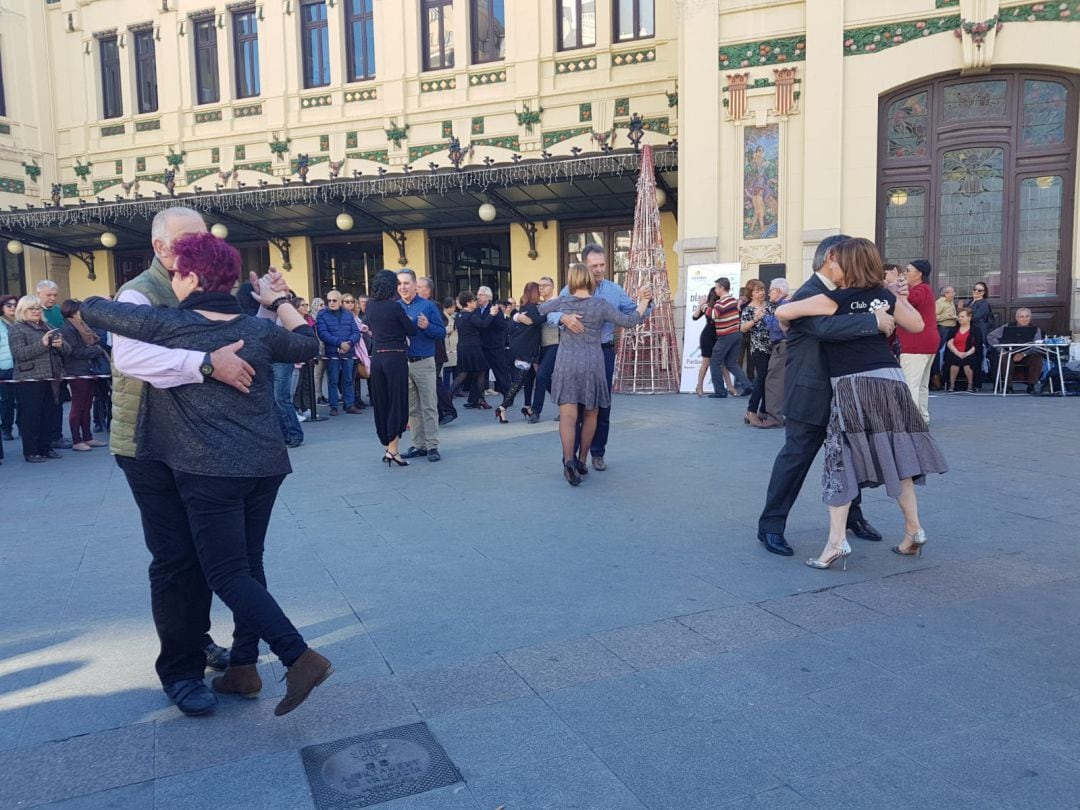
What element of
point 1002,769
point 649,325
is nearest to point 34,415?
point 649,325

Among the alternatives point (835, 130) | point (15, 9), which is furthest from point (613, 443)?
point (15, 9)

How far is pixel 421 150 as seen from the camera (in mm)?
17875

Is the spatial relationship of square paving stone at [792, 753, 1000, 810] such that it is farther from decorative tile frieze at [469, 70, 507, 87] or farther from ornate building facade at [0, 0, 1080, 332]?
decorative tile frieze at [469, 70, 507, 87]

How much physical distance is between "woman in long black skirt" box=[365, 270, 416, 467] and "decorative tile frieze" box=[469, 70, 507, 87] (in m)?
11.2

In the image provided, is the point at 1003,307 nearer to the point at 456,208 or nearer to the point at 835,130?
the point at 835,130

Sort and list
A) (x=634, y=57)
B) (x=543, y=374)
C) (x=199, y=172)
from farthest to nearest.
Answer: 1. (x=199, y=172)
2. (x=634, y=57)
3. (x=543, y=374)

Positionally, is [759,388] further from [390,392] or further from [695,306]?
[695,306]

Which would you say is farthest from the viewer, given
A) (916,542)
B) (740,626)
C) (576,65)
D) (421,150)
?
(421,150)

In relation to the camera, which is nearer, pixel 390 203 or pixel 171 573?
pixel 171 573

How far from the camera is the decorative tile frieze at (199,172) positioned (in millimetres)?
19422

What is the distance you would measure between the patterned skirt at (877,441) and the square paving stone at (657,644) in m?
1.34

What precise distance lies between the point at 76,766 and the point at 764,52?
14.1 m

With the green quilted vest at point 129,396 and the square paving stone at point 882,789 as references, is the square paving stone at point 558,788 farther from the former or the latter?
the green quilted vest at point 129,396

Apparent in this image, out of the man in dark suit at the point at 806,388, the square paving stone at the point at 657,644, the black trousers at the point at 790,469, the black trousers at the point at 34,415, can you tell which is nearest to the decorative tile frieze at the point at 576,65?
the black trousers at the point at 34,415
